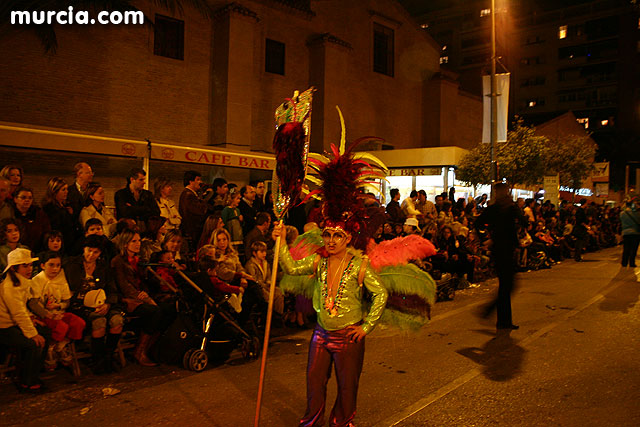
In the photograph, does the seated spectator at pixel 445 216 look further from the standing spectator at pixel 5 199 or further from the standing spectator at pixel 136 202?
the standing spectator at pixel 5 199

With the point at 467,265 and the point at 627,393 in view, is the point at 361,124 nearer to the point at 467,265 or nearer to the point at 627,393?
the point at 467,265

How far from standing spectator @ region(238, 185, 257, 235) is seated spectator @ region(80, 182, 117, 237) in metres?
2.66

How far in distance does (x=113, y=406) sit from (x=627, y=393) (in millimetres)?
4936

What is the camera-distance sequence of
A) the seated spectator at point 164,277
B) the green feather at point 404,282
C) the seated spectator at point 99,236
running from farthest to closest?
the seated spectator at point 164,277 → the seated spectator at point 99,236 → the green feather at point 404,282

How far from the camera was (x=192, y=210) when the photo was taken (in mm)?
8758

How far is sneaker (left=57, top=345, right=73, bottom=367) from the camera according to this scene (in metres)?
5.52

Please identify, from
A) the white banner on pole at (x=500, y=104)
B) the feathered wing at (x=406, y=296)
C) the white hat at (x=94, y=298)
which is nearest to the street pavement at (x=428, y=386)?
the feathered wing at (x=406, y=296)

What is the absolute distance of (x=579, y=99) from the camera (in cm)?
6638

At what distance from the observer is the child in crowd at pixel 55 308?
5398 millimetres

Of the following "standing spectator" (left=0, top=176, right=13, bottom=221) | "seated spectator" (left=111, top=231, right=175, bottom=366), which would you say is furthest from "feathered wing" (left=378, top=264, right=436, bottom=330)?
"standing spectator" (left=0, top=176, right=13, bottom=221)

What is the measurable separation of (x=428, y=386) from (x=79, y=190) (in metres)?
5.57

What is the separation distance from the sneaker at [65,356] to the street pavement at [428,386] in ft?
0.65

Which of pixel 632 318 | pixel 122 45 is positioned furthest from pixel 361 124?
pixel 632 318

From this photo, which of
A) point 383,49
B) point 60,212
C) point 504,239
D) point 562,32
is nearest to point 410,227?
point 504,239
